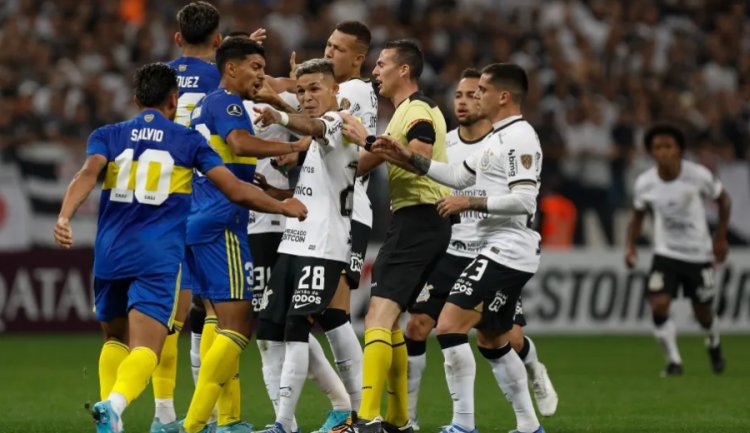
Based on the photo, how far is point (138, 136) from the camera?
27.7 feet

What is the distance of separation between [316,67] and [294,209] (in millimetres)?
1184

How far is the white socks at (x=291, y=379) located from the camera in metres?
8.98

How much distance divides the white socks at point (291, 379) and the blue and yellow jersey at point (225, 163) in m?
0.91

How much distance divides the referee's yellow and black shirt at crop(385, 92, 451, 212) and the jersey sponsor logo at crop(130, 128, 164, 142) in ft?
5.75

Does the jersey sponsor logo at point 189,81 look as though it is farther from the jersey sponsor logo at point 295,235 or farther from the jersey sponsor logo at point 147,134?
the jersey sponsor logo at point 147,134

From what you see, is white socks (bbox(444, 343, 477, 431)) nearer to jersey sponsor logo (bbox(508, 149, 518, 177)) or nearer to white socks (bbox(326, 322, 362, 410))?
white socks (bbox(326, 322, 362, 410))

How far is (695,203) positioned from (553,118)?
21.2 ft

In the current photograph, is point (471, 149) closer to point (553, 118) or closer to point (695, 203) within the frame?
point (695, 203)

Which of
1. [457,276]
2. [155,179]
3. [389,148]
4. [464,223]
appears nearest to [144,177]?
[155,179]

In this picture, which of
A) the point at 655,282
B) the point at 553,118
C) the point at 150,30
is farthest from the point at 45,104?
the point at 655,282

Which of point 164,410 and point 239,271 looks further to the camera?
point 164,410

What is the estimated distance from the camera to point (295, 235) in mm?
9195

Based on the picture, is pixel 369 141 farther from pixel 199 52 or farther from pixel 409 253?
pixel 199 52

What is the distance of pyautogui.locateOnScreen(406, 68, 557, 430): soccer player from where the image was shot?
1056 cm
